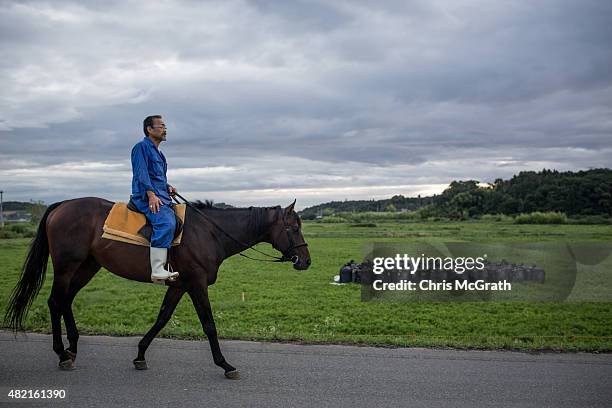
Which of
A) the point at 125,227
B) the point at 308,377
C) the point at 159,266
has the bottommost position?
the point at 308,377

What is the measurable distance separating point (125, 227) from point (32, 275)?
5.40 feet

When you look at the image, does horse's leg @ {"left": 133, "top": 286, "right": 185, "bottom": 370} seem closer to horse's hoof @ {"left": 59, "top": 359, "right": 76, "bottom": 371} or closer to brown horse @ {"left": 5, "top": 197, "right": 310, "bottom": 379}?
brown horse @ {"left": 5, "top": 197, "right": 310, "bottom": 379}

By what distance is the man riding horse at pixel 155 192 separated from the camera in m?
6.59

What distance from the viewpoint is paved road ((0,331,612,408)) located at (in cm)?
555

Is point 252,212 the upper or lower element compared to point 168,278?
upper

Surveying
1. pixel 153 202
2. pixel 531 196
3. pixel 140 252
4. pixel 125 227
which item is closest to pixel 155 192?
pixel 153 202

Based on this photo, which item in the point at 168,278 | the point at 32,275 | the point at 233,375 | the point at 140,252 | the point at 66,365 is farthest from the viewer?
the point at 32,275

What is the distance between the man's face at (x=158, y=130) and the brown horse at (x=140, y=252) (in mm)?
1037

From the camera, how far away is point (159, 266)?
6.61 meters

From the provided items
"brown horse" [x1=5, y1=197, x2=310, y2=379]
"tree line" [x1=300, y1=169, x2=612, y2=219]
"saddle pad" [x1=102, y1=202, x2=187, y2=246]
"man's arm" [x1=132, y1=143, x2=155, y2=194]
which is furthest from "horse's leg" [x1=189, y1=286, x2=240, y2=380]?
"tree line" [x1=300, y1=169, x2=612, y2=219]

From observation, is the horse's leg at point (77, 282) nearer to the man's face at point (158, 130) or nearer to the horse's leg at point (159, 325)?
the horse's leg at point (159, 325)

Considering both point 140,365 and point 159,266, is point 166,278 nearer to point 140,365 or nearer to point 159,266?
point 159,266

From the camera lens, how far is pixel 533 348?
7.70 m

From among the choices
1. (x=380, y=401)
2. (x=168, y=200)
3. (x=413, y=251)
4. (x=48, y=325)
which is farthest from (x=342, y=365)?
(x=413, y=251)
